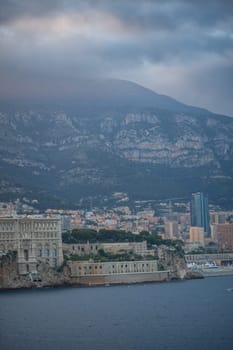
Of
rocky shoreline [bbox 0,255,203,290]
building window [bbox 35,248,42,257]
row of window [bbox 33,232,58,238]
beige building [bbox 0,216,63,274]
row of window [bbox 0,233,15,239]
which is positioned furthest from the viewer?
row of window [bbox 33,232,58,238]

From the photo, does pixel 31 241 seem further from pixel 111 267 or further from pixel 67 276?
pixel 111 267

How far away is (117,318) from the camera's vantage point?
82375 mm

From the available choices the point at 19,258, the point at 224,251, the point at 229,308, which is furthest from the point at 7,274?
the point at 224,251

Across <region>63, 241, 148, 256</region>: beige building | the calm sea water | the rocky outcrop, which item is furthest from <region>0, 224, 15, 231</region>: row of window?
<region>63, 241, 148, 256</region>: beige building

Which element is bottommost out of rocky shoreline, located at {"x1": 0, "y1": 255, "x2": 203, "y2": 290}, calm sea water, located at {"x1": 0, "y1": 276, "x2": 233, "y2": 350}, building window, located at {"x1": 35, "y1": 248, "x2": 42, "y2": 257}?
calm sea water, located at {"x1": 0, "y1": 276, "x2": 233, "y2": 350}

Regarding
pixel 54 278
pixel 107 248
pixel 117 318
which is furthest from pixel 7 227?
pixel 117 318

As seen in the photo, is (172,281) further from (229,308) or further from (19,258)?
(229,308)

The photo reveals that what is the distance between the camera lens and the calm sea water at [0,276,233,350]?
6881 centimetres

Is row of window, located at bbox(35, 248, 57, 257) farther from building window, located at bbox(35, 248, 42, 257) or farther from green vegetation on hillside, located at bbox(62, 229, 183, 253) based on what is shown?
green vegetation on hillside, located at bbox(62, 229, 183, 253)

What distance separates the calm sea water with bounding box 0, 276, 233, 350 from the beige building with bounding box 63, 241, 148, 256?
1705 cm

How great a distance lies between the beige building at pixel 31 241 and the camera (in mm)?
117688

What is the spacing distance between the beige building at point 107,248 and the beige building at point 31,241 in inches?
346

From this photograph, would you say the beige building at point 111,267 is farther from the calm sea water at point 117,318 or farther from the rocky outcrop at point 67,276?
the calm sea water at point 117,318

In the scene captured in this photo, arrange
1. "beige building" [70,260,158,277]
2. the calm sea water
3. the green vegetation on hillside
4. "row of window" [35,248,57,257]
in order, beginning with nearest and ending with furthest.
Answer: the calm sea water → "row of window" [35,248,57,257] → "beige building" [70,260,158,277] → the green vegetation on hillside
